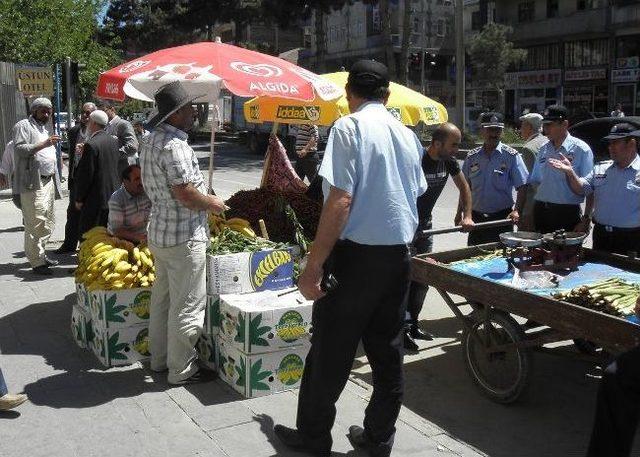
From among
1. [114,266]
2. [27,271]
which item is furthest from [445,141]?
[27,271]

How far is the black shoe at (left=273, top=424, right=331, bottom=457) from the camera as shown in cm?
383

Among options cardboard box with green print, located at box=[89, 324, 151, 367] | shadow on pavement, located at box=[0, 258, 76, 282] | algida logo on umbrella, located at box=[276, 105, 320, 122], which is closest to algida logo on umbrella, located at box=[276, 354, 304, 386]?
cardboard box with green print, located at box=[89, 324, 151, 367]

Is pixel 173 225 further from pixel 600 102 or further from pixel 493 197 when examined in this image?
pixel 600 102

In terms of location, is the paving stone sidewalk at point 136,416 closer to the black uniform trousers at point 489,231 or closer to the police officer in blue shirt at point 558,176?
the black uniform trousers at point 489,231

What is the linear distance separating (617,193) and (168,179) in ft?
11.3

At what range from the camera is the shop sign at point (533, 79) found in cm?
4319

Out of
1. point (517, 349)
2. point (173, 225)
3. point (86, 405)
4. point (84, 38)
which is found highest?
point (84, 38)

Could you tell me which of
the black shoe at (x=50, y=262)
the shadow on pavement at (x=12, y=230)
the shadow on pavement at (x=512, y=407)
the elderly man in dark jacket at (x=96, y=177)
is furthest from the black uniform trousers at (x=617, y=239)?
the shadow on pavement at (x=12, y=230)

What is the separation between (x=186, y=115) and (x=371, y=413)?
2.21 m

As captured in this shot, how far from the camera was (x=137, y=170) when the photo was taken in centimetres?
577

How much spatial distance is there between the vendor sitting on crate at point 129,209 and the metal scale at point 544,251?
286cm

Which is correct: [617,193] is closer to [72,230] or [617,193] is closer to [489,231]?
[489,231]

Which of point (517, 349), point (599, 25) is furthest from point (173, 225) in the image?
point (599, 25)

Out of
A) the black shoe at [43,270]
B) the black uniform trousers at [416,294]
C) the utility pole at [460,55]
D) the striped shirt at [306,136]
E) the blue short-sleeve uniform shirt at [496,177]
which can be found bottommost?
the black shoe at [43,270]
